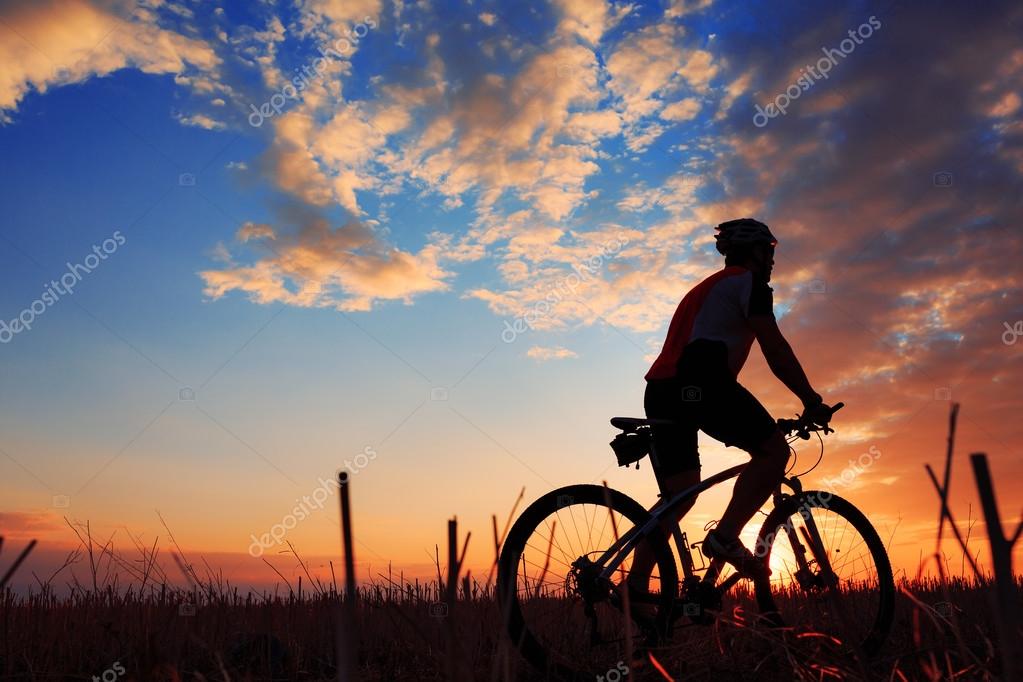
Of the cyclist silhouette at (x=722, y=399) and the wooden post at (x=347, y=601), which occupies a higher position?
the cyclist silhouette at (x=722, y=399)

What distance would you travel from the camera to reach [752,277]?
5.55 m

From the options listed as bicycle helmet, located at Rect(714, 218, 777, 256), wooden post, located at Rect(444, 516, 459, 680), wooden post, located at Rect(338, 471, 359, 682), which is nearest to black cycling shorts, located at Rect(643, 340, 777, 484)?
bicycle helmet, located at Rect(714, 218, 777, 256)

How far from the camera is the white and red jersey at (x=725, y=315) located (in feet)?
18.0

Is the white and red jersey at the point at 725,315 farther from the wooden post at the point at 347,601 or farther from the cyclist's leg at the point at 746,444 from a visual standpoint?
the wooden post at the point at 347,601

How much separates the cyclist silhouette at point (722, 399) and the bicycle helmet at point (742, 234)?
288mm

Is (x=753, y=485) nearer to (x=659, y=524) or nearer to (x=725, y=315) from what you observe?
(x=659, y=524)

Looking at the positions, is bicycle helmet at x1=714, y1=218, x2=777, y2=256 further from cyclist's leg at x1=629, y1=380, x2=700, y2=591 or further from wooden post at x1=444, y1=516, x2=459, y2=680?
wooden post at x1=444, y1=516, x2=459, y2=680

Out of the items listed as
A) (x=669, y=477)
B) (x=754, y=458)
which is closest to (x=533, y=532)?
(x=669, y=477)

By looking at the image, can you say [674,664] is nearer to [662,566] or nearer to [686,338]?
[662,566]

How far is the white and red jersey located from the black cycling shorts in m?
0.07

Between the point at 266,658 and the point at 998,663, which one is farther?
the point at 266,658

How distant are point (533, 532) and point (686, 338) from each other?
1.65 m

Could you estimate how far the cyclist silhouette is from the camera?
5.41 m

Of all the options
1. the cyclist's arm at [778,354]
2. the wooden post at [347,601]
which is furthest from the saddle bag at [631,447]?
the wooden post at [347,601]
